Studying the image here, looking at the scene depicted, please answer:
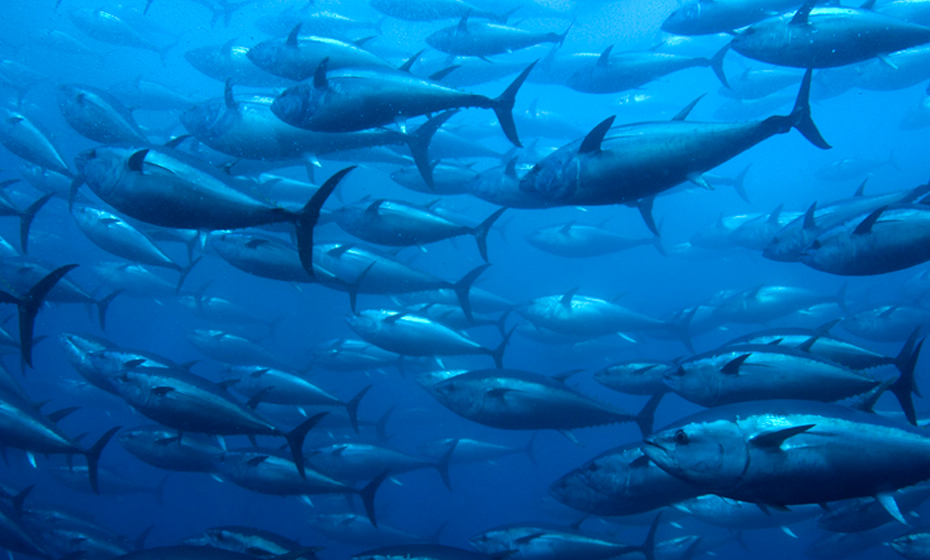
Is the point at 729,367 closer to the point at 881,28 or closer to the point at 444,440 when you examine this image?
the point at 881,28

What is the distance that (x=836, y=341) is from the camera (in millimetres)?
3232

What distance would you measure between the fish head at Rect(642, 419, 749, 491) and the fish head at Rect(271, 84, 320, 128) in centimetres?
254

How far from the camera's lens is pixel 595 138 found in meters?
2.40

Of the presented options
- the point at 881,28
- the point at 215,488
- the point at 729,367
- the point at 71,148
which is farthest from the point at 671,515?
the point at 71,148

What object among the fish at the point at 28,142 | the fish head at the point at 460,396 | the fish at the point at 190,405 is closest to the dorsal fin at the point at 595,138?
the fish head at the point at 460,396

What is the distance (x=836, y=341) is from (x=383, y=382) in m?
15.8

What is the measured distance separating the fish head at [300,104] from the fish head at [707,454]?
8.35ft

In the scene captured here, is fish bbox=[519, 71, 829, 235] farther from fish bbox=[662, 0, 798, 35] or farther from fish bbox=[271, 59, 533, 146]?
fish bbox=[662, 0, 798, 35]

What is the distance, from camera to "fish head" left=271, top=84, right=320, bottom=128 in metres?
2.80

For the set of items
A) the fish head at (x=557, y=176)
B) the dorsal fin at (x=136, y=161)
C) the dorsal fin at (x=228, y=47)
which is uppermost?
the dorsal fin at (x=228, y=47)

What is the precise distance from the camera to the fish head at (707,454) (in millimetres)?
1879

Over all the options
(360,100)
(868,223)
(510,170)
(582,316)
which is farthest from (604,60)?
(360,100)

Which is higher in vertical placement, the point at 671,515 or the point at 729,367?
the point at 729,367

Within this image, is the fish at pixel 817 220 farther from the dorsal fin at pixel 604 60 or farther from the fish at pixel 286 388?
the fish at pixel 286 388
